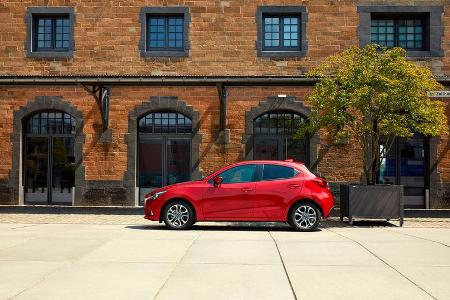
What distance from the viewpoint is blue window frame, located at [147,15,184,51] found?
18.5 meters

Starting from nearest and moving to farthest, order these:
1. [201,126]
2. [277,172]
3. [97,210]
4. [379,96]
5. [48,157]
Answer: [277,172]
[379,96]
[97,210]
[201,126]
[48,157]

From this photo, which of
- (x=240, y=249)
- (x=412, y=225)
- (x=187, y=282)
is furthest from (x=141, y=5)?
(x=187, y=282)

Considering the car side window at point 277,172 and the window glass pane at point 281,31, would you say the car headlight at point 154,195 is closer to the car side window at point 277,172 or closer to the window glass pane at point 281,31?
the car side window at point 277,172

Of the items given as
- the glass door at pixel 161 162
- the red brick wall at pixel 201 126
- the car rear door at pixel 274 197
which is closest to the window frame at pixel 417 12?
the red brick wall at pixel 201 126

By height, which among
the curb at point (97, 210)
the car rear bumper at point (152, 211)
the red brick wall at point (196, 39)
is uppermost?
the red brick wall at point (196, 39)

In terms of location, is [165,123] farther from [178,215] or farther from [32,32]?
[178,215]

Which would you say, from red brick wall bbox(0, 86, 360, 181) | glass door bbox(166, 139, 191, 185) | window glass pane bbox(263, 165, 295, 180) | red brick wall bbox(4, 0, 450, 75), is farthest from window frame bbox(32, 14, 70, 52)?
Answer: window glass pane bbox(263, 165, 295, 180)

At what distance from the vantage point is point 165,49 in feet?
60.7

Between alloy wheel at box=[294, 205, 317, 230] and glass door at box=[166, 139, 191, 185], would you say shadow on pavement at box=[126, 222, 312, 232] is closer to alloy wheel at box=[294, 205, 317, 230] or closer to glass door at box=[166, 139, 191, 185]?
alloy wheel at box=[294, 205, 317, 230]

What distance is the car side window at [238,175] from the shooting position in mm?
12148

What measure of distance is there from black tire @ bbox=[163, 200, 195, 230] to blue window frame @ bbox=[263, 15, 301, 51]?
7.89 meters

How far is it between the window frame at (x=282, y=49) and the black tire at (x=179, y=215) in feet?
24.9

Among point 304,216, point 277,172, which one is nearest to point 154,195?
point 277,172

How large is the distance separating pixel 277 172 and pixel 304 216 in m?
1.05
